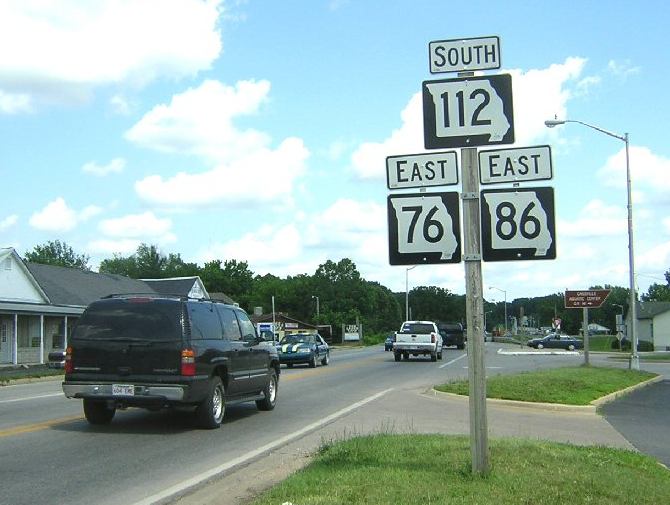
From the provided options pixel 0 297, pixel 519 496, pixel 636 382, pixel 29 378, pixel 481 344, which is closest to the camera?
pixel 519 496

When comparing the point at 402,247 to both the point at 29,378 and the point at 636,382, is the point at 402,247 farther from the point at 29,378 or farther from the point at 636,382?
the point at 29,378

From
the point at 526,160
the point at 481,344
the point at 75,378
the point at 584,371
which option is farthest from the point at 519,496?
the point at 584,371

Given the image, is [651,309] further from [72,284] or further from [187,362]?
[187,362]

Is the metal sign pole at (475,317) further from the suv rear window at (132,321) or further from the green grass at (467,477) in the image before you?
the suv rear window at (132,321)

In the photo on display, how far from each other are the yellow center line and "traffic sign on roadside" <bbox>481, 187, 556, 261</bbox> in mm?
7925

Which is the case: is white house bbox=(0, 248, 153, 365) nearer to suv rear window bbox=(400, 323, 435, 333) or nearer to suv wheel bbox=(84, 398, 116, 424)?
suv rear window bbox=(400, 323, 435, 333)

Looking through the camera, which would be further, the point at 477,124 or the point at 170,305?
the point at 170,305

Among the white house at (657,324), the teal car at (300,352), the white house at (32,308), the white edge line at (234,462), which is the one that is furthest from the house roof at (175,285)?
the white house at (657,324)

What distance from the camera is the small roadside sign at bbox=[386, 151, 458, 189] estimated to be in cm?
736

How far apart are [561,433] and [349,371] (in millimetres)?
17866

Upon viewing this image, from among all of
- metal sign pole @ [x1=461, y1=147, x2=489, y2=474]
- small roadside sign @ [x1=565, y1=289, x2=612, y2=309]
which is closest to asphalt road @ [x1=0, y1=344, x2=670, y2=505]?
metal sign pole @ [x1=461, y1=147, x2=489, y2=474]

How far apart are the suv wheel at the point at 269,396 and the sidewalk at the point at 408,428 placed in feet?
5.64

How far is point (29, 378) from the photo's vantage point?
26016 mm

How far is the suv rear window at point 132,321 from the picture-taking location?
38.2ft
